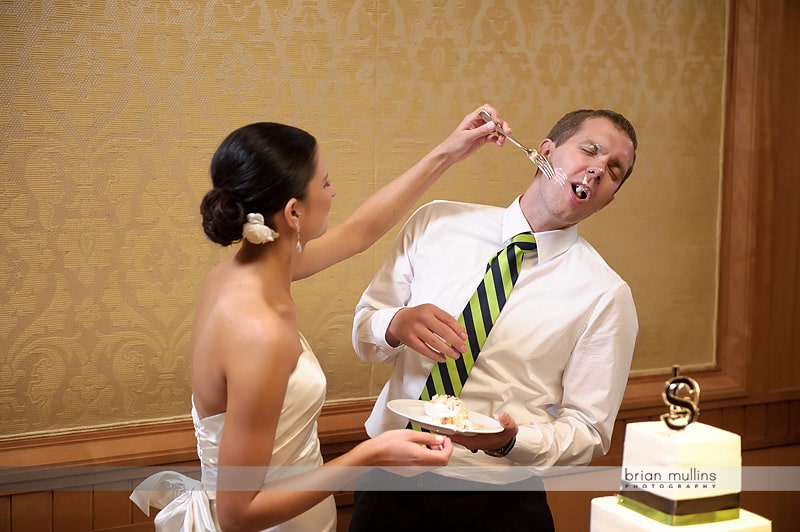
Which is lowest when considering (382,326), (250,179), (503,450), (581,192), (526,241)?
(503,450)

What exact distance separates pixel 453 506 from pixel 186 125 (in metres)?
1.35

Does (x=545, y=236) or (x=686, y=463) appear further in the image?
(x=545, y=236)

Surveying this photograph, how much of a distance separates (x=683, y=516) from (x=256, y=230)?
3.01 feet

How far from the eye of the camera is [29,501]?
8.04 ft

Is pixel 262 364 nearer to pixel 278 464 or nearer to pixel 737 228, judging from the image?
pixel 278 464

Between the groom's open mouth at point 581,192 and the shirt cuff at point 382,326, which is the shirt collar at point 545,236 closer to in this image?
the groom's open mouth at point 581,192

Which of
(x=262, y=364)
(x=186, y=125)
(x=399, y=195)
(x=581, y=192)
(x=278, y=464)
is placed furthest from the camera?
(x=186, y=125)

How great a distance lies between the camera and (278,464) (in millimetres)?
1820

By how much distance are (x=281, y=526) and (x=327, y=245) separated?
0.72 m

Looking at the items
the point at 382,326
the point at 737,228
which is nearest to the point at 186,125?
the point at 382,326

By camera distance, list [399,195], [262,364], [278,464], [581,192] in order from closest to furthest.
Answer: [262,364], [278,464], [581,192], [399,195]

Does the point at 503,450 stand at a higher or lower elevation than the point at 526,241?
lower

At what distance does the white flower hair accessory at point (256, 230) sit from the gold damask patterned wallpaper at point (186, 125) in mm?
998

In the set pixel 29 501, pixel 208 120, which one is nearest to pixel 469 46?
pixel 208 120
